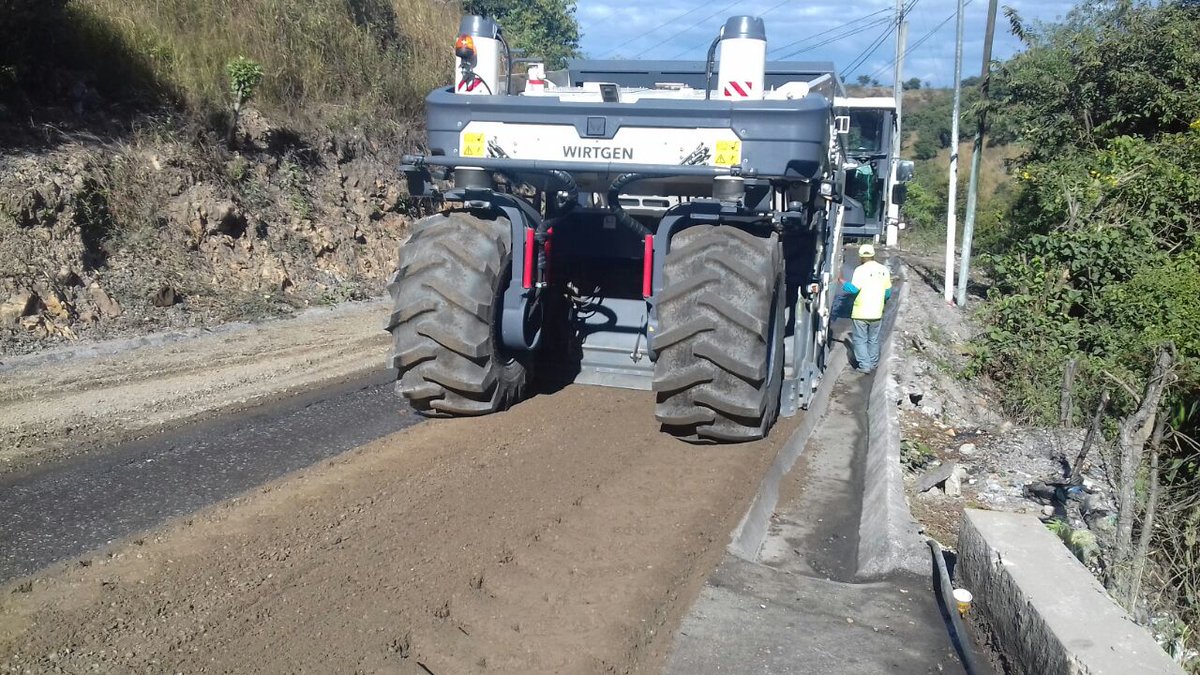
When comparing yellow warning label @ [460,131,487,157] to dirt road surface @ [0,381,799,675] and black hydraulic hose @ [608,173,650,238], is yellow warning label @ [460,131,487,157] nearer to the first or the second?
black hydraulic hose @ [608,173,650,238]

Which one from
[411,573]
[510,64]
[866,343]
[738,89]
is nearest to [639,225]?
[738,89]

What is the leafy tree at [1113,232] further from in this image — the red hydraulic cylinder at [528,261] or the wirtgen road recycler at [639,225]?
the red hydraulic cylinder at [528,261]

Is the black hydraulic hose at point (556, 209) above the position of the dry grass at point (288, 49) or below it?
below

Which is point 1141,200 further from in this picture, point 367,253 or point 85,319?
point 85,319

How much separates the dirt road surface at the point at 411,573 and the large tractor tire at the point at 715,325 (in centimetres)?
43

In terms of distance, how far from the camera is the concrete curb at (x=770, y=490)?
221 inches

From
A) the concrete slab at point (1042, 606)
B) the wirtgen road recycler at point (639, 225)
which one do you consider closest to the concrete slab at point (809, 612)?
the concrete slab at point (1042, 606)

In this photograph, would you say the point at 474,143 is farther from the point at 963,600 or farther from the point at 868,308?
the point at 868,308

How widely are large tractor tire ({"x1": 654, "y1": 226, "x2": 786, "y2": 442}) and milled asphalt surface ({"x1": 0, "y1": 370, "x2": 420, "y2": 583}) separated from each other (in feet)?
6.74

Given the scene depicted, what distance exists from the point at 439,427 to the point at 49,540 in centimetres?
277

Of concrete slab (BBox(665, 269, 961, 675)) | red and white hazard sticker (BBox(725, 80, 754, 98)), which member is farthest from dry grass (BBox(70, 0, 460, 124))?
concrete slab (BBox(665, 269, 961, 675))

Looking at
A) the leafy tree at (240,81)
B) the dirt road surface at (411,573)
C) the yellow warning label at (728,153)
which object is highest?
the leafy tree at (240,81)

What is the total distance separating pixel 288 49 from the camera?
53.9 ft

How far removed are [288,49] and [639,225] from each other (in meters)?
11.2
